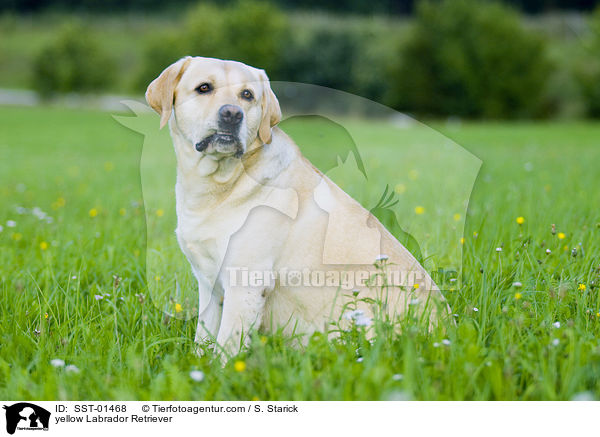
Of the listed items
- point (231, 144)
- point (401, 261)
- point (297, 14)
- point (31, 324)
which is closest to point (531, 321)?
point (401, 261)

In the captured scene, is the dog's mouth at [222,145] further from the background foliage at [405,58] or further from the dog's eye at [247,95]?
the background foliage at [405,58]

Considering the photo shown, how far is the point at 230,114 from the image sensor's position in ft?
7.87

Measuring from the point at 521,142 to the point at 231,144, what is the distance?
12.0m

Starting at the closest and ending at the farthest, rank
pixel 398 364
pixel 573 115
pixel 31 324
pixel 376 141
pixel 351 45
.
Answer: pixel 398 364 → pixel 31 324 → pixel 376 141 → pixel 573 115 → pixel 351 45

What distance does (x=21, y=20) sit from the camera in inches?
1630

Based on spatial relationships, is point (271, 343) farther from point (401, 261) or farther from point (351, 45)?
point (351, 45)

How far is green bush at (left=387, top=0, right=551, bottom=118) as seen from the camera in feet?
88.0

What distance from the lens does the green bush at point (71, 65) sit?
29328 mm

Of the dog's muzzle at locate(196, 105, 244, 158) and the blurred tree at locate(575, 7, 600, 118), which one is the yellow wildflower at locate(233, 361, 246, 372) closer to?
the dog's muzzle at locate(196, 105, 244, 158)
